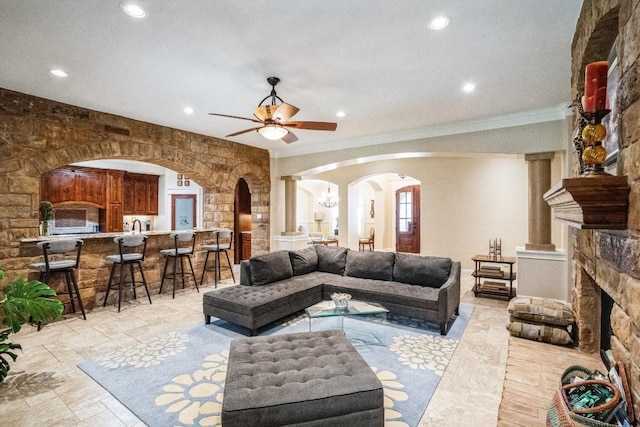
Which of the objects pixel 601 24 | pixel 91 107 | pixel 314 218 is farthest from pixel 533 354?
pixel 314 218

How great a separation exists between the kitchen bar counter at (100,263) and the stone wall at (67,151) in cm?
A: 3

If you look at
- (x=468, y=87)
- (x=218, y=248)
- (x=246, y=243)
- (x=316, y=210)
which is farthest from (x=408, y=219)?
(x=468, y=87)

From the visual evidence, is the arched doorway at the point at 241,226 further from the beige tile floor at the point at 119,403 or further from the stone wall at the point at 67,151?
the beige tile floor at the point at 119,403

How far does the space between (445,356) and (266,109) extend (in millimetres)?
2984

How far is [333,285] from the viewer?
4.17 m

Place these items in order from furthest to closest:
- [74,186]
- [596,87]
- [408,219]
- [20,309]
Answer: [408,219]
[74,186]
[20,309]
[596,87]

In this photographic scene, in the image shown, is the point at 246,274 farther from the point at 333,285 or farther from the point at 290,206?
the point at 290,206

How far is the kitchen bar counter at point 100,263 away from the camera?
390cm

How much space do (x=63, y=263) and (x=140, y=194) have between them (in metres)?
5.08

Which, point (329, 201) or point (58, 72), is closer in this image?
point (58, 72)

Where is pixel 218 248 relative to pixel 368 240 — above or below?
above

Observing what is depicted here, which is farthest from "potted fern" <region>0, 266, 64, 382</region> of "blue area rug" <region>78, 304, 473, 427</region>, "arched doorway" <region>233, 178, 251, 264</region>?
"arched doorway" <region>233, 178, 251, 264</region>

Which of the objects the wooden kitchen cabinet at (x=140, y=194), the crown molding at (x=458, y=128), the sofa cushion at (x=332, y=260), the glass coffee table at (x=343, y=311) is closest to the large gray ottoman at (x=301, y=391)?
the glass coffee table at (x=343, y=311)

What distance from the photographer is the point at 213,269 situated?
6.09 metres
